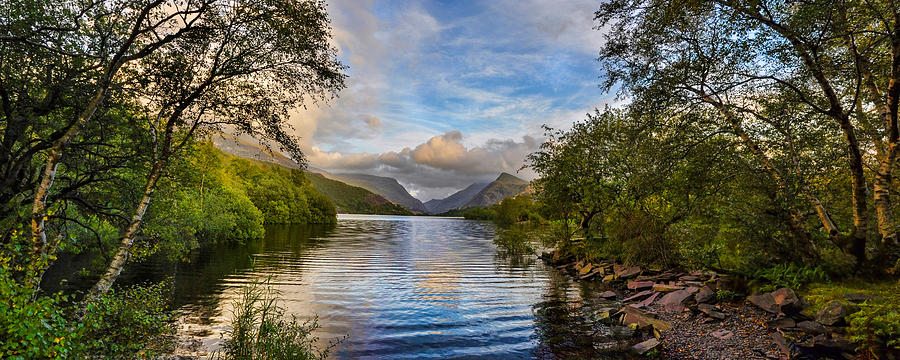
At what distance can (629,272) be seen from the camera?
81.4ft

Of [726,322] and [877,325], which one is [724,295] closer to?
[726,322]

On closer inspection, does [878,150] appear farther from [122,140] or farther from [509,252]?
[509,252]

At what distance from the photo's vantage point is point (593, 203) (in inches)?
1276

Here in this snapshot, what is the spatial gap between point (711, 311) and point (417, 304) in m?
13.0

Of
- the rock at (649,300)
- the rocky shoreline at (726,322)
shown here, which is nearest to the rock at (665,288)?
the rocky shoreline at (726,322)

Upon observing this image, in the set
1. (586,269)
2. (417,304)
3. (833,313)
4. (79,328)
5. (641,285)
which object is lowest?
(417,304)

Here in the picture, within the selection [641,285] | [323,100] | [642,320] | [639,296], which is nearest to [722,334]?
[642,320]

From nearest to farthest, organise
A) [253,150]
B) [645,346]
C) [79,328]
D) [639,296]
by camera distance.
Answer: [79,328] → [645,346] → [253,150] → [639,296]

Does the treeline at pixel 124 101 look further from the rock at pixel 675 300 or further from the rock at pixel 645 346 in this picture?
the rock at pixel 675 300

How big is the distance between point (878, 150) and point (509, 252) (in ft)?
107

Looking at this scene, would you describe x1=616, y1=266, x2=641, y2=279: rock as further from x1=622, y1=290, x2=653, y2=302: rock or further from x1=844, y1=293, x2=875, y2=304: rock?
x1=844, y1=293, x2=875, y2=304: rock

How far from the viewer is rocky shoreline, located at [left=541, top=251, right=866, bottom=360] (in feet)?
34.2

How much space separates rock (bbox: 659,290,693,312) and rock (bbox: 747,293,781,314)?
237cm

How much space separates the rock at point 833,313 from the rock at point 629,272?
1349 cm
